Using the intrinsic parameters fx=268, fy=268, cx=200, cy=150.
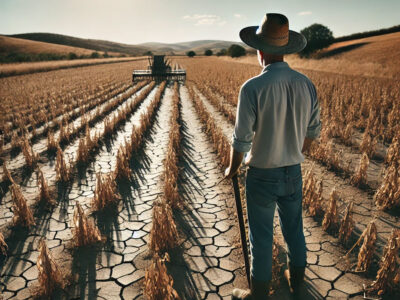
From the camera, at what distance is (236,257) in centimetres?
330

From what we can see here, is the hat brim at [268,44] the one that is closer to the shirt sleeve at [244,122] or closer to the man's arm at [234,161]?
the shirt sleeve at [244,122]

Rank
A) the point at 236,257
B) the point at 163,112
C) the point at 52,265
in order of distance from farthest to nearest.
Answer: the point at 163,112, the point at 236,257, the point at 52,265

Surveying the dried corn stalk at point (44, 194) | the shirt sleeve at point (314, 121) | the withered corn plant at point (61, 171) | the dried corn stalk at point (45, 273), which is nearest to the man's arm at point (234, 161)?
the shirt sleeve at point (314, 121)

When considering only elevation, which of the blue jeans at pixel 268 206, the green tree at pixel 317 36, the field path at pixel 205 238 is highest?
the green tree at pixel 317 36

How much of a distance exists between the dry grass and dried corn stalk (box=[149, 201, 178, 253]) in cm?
110

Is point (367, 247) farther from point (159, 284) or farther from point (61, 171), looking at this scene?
point (61, 171)

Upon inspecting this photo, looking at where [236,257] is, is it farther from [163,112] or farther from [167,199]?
[163,112]

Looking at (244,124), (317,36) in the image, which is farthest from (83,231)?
(317,36)

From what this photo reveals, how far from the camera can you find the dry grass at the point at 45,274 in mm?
2695

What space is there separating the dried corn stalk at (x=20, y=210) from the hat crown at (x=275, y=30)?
13.0ft

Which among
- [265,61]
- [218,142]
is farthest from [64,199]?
[265,61]

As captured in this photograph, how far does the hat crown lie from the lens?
1867mm

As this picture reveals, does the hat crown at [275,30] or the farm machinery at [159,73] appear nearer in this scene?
the hat crown at [275,30]

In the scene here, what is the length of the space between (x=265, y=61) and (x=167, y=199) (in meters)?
3.10
